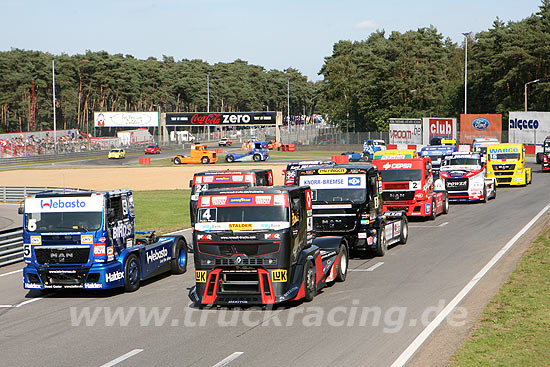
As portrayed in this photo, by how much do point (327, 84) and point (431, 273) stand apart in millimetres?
136610

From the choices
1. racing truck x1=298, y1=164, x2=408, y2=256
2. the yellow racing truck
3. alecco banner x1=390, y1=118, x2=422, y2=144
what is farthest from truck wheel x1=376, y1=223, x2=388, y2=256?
alecco banner x1=390, y1=118, x2=422, y2=144

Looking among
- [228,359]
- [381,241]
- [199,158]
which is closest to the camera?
[228,359]

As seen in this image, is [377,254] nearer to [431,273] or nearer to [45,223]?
[431,273]

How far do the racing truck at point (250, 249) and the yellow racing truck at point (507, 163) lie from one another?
30.4m

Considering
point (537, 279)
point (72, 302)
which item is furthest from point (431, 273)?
point (72, 302)

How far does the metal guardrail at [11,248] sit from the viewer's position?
21.5 meters

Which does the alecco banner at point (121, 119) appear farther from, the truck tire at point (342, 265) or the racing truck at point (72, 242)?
the truck tire at point (342, 265)

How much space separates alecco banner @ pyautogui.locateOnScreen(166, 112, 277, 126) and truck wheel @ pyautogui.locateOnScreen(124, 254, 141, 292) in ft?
285

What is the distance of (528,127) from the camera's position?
8094 cm

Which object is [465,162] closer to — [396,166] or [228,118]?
[396,166]

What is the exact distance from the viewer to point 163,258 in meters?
18.2

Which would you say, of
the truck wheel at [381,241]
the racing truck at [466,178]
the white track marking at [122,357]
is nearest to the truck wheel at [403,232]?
the truck wheel at [381,241]

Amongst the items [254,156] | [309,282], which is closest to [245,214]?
[309,282]

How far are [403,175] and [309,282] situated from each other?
13700mm
